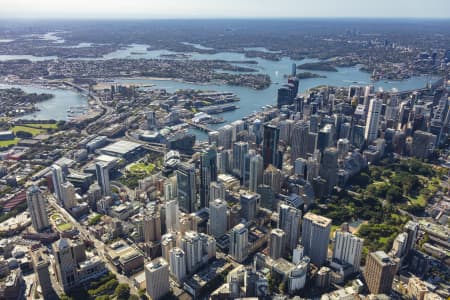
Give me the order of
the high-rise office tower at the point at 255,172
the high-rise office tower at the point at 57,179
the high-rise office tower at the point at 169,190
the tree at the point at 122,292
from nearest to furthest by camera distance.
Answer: the tree at the point at 122,292, the high-rise office tower at the point at 169,190, the high-rise office tower at the point at 57,179, the high-rise office tower at the point at 255,172

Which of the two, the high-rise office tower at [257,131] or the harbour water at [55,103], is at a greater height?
the high-rise office tower at [257,131]

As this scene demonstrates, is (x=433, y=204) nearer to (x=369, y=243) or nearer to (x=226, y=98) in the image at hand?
(x=369, y=243)

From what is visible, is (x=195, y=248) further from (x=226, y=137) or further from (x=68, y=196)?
(x=226, y=137)

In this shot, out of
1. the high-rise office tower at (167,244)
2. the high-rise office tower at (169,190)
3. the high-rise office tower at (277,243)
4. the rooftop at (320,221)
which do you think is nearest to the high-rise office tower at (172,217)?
the high-rise office tower at (167,244)

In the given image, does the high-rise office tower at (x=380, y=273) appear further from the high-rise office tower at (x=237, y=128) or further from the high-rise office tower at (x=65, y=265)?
the high-rise office tower at (x=237, y=128)

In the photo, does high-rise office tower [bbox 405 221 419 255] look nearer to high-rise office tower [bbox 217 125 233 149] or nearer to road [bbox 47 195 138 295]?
road [bbox 47 195 138 295]
